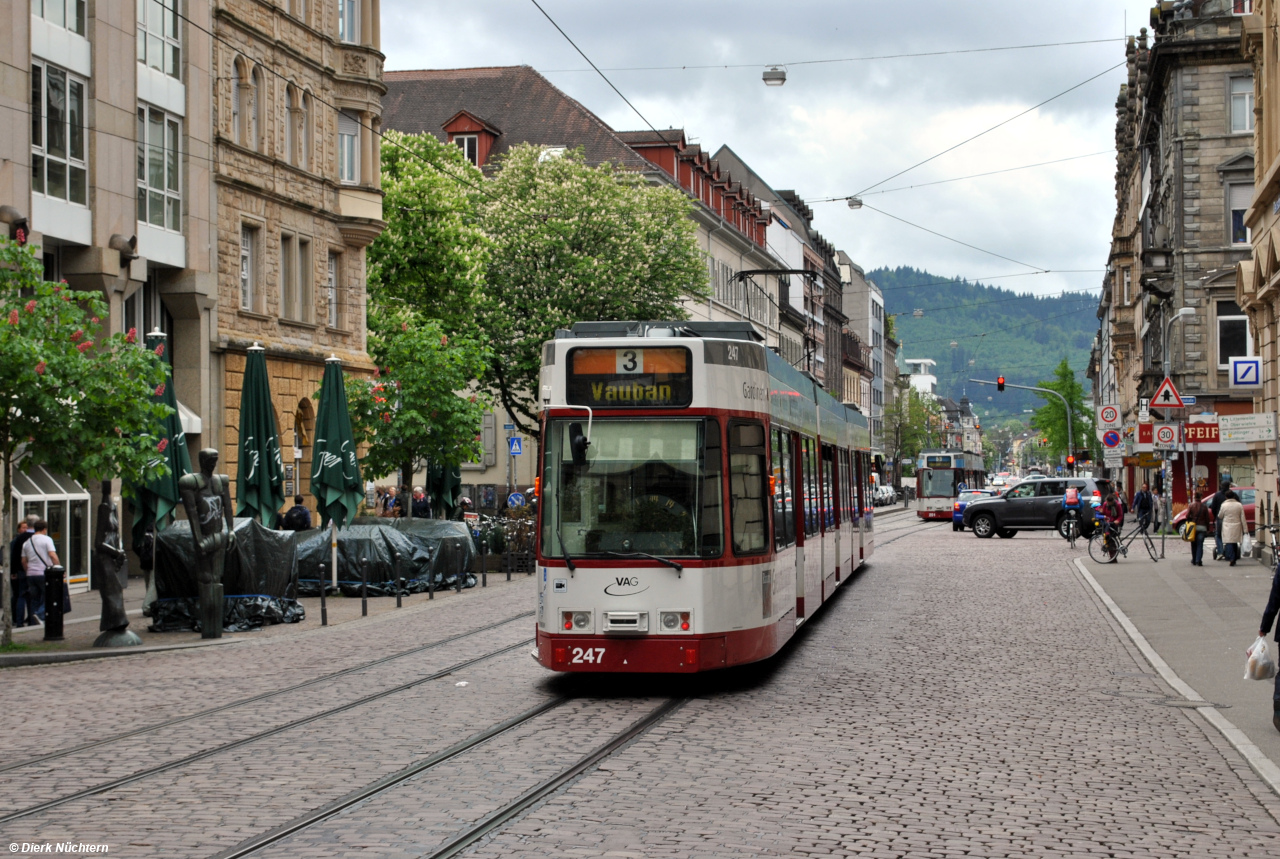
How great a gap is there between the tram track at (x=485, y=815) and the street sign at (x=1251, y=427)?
58.9 feet

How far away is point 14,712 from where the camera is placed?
12320 mm

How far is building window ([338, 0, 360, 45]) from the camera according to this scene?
39.2 metres

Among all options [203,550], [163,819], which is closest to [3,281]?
[203,550]

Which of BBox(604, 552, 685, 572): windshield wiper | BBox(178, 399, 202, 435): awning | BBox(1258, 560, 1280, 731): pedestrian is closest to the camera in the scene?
BBox(1258, 560, 1280, 731): pedestrian

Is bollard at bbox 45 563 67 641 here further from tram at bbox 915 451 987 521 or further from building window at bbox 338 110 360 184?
tram at bbox 915 451 987 521

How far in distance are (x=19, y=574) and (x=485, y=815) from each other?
14034mm

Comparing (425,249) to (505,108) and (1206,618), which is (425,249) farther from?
(1206,618)

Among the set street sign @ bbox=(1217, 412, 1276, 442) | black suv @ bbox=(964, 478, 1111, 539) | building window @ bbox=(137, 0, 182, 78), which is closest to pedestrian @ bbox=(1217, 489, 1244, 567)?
street sign @ bbox=(1217, 412, 1276, 442)

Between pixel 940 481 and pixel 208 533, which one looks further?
pixel 940 481

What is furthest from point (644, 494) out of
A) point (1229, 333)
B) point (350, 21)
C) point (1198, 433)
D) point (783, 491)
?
point (1229, 333)

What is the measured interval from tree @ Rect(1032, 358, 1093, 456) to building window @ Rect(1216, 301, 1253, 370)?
5229 cm

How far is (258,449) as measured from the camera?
2372 cm

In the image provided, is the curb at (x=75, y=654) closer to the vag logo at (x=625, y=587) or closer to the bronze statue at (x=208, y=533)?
the bronze statue at (x=208, y=533)

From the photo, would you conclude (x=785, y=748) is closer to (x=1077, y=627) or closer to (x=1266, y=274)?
(x=1077, y=627)
